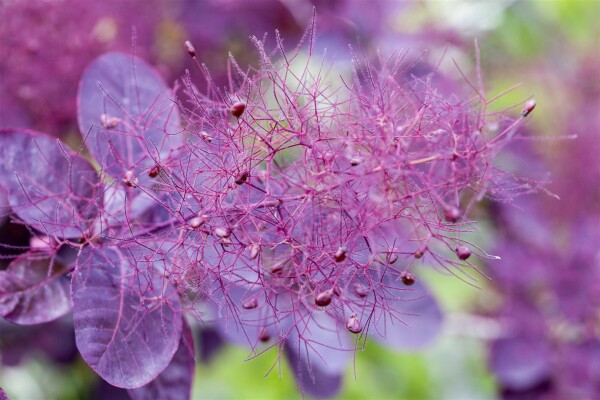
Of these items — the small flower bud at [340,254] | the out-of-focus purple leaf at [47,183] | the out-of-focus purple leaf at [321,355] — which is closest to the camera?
the small flower bud at [340,254]

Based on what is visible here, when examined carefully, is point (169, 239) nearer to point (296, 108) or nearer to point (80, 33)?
point (296, 108)

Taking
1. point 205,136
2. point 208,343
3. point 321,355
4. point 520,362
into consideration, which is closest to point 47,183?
point 205,136

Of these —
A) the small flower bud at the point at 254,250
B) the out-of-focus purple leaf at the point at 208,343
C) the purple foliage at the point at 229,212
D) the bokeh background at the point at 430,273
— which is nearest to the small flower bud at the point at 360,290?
the purple foliage at the point at 229,212

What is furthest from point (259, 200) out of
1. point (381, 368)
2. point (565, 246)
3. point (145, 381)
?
point (565, 246)

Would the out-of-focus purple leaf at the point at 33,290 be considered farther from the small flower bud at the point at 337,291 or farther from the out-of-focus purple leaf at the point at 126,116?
the small flower bud at the point at 337,291

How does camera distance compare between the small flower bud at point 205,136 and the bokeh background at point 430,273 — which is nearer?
the small flower bud at point 205,136

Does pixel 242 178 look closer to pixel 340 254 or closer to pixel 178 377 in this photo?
pixel 340 254
